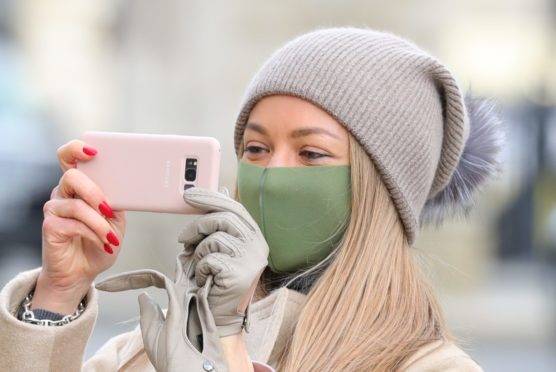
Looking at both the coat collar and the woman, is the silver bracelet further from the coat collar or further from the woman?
the coat collar

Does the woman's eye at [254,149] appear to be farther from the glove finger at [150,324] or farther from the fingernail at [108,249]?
the glove finger at [150,324]

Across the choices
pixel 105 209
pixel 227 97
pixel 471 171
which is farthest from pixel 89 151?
pixel 227 97

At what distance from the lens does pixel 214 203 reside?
2.62 m

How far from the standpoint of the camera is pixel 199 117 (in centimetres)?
961

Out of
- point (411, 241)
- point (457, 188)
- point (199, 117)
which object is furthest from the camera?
point (199, 117)

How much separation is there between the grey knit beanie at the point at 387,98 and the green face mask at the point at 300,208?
14 cm

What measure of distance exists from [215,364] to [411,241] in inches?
35.5

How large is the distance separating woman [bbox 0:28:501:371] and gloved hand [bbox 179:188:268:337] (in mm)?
25

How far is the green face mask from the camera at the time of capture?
3143 mm

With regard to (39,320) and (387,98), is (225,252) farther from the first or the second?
(387,98)

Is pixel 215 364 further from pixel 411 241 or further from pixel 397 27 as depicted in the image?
pixel 397 27

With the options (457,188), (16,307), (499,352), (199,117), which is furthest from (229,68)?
(16,307)

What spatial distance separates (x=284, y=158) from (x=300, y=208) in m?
0.14

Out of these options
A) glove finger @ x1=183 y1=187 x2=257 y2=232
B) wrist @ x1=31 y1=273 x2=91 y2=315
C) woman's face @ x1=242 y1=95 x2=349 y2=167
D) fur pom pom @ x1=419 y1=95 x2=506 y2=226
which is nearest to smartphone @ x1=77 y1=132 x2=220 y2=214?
glove finger @ x1=183 y1=187 x2=257 y2=232
